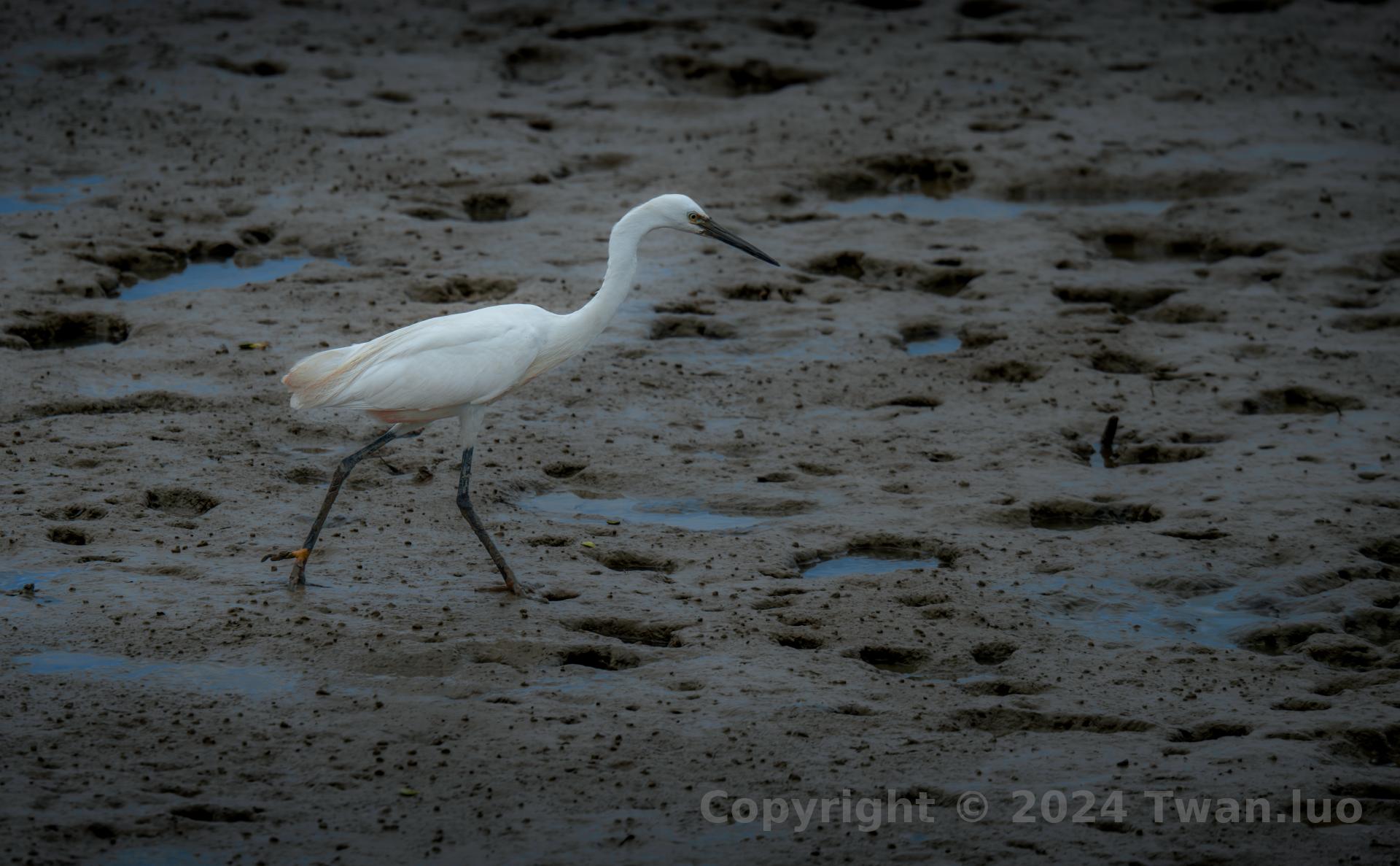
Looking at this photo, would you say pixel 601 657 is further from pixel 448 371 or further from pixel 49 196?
pixel 49 196

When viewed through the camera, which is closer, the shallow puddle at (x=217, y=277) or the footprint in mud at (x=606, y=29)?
the shallow puddle at (x=217, y=277)

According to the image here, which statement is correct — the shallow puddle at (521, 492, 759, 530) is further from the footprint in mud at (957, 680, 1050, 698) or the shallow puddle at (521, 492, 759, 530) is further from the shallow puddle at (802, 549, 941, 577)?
the footprint in mud at (957, 680, 1050, 698)

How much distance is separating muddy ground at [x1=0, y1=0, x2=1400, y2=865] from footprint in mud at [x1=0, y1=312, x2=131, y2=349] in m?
0.03

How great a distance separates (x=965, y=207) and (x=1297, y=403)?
3.63m

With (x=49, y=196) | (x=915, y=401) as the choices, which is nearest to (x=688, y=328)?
(x=915, y=401)

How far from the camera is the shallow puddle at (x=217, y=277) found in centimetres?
932

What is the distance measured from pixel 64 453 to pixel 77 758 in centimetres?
269

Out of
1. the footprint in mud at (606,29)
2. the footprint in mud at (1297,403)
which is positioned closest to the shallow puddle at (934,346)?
the footprint in mud at (1297,403)

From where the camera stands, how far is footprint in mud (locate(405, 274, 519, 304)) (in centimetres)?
929

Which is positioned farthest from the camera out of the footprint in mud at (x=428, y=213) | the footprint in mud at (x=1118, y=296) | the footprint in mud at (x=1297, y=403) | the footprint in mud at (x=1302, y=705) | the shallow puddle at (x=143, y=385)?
the footprint in mud at (x=428, y=213)

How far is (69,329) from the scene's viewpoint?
28.2 ft

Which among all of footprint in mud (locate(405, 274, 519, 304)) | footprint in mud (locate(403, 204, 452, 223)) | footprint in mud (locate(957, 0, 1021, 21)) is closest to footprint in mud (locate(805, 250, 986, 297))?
footprint in mud (locate(405, 274, 519, 304))

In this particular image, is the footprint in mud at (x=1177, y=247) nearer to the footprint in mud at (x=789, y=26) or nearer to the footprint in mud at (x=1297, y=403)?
the footprint in mud at (x=1297, y=403)

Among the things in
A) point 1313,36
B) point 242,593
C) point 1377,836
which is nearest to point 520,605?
point 242,593
